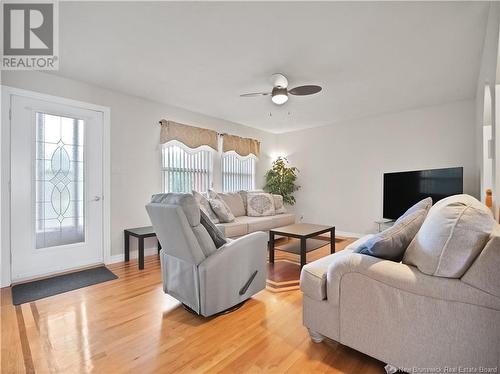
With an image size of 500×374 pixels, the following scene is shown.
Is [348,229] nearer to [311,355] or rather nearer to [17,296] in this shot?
[311,355]

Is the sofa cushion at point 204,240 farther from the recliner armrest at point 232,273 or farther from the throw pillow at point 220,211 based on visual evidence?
the throw pillow at point 220,211

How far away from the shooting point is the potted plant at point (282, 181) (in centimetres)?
586

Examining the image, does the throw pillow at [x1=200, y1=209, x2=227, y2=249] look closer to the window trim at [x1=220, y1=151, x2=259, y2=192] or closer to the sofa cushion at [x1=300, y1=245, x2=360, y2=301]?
the sofa cushion at [x1=300, y1=245, x2=360, y2=301]

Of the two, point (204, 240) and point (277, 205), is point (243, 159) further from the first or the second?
point (204, 240)

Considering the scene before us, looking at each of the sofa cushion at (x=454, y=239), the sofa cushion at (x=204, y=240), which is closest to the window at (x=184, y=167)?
the sofa cushion at (x=204, y=240)

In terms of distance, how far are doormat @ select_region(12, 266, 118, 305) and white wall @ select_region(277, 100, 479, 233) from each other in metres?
4.30

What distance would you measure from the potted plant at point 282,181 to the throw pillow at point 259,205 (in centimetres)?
104

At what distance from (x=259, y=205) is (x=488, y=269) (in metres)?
3.71

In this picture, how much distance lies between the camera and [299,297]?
7.87 ft

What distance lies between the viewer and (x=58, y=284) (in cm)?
273

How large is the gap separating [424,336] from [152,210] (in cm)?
196

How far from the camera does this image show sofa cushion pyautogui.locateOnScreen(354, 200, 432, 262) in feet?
4.77

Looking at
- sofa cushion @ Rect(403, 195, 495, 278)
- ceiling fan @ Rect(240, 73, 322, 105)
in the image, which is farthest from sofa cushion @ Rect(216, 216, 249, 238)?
sofa cushion @ Rect(403, 195, 495, 278)

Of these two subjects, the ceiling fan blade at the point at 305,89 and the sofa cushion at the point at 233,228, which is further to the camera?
the sofa cushion at the point at 233,228
